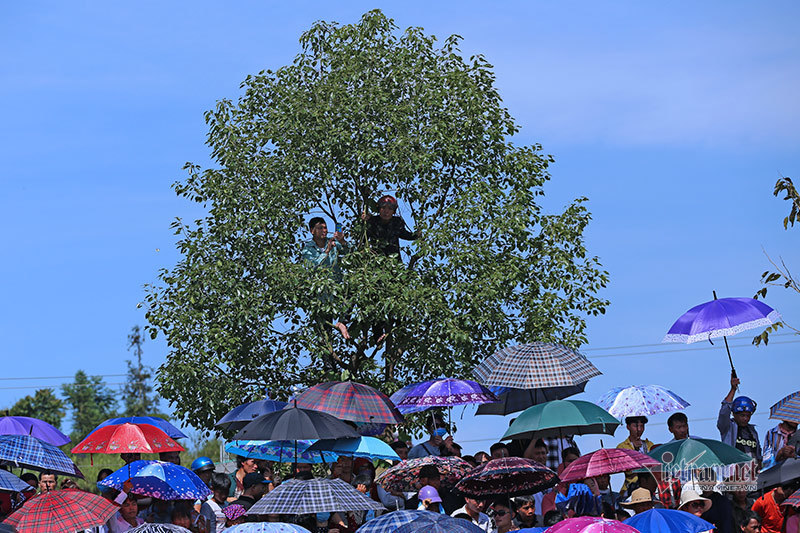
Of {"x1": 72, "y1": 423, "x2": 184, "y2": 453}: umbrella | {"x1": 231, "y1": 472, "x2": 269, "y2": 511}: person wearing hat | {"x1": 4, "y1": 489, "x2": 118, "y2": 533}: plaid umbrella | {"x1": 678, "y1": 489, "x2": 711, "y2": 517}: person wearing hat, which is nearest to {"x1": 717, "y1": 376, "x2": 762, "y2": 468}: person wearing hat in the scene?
{"x1": 678, "y1": 489, "x2": 711, "y2": 517}: person wearing hat

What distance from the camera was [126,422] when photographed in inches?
637

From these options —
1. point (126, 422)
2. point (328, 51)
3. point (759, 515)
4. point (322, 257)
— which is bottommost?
point (759, 515)

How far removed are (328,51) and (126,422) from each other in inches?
316

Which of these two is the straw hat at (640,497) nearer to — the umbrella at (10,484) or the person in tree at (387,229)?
the umbrella at (10,484)

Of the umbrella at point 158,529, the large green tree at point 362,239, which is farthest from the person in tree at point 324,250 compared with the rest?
the umbrella at point 158,529

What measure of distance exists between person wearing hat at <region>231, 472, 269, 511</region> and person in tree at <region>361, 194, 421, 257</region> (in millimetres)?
5429

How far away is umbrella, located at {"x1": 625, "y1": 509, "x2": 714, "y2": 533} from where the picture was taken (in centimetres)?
1018

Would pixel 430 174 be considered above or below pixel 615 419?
above

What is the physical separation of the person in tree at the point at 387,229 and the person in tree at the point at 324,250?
0.57 m

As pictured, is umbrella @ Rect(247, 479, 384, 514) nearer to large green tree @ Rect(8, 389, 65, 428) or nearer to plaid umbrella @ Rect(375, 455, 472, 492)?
plaid umbrella @ Rect(375, 455, 472, 492)

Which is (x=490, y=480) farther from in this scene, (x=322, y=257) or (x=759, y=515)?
(x=322, y=257)

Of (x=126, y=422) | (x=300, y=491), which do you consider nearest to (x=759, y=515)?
(x=300, y=491)

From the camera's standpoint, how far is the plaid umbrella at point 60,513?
10.8 metres

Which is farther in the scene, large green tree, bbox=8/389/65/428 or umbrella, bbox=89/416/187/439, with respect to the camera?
large green tree, bbox=8/389/65/428
